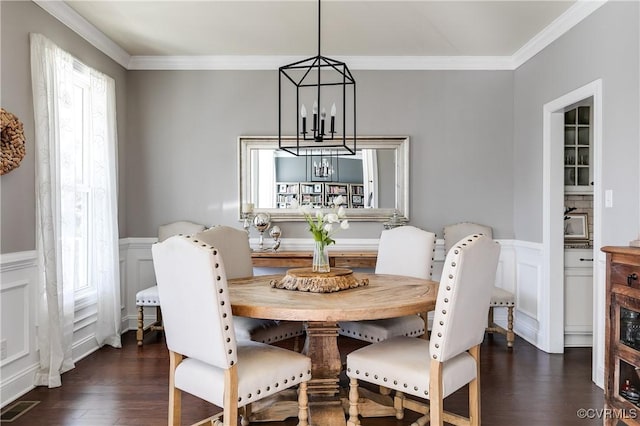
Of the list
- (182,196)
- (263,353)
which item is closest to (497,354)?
(263,353)

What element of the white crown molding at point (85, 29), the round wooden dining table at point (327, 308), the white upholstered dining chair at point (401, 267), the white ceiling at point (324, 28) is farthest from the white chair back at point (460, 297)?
the white crown molding at point (85, 29)

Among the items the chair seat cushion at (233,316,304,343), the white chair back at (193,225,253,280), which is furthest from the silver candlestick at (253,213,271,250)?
the chair seat cushion at (233,316,304,343)

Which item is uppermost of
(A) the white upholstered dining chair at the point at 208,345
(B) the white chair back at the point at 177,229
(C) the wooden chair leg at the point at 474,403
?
(B) the white chair back at the point at 177,229

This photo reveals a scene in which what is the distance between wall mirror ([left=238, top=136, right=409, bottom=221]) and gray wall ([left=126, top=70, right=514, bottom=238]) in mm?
105

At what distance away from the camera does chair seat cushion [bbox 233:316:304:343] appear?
2.67 meters

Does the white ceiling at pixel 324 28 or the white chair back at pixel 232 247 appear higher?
the white ceiling at pixel 324 28

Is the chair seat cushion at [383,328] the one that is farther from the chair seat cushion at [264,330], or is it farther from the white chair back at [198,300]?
the white chair back at [198,300]

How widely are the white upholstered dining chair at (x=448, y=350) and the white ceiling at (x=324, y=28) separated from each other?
212 centimetres

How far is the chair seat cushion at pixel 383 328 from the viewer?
2.63 metres

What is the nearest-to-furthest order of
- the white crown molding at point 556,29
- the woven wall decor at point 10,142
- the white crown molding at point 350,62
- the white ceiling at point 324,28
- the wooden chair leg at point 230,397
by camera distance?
1. the wooden chair leg at point 230,397
2. the woven wall decor at point 10,142
3. the white crown molding at point 556,29
4. the white ceiling at point 324,28
5. the white crown molding at point 350,62

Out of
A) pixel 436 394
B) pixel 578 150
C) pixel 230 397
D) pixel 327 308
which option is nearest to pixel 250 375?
pixel 230 397

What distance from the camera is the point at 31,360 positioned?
115 inches

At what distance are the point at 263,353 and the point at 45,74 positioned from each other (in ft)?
7.81

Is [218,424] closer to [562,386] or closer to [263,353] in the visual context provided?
[263,353]
